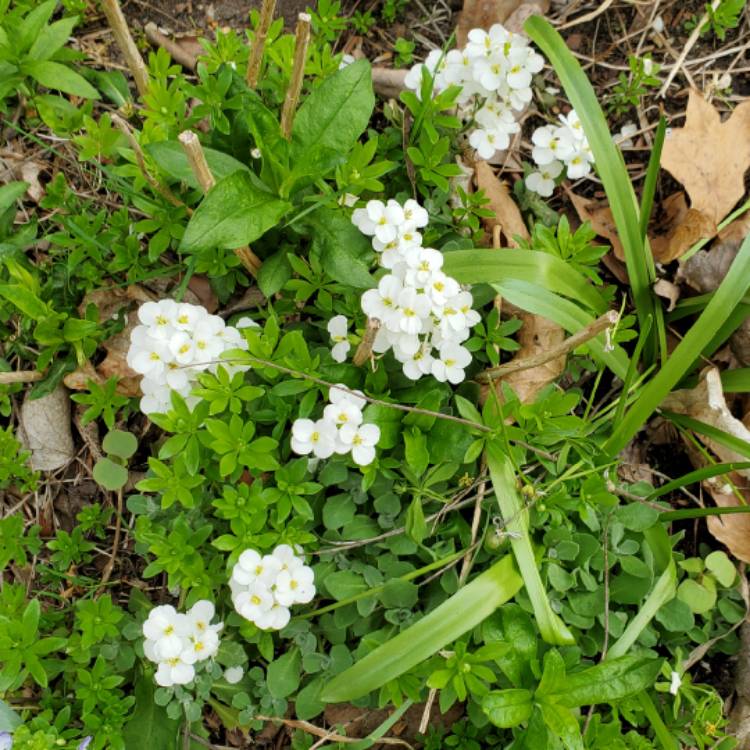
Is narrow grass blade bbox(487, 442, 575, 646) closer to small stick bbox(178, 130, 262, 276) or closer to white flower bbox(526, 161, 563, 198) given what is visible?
small stick bbox(178, 130, 262, 276)

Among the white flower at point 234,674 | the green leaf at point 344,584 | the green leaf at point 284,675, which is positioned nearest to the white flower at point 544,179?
the green leaf at point 344,584

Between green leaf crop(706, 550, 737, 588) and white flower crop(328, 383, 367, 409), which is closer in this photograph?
white flower crop(328, 383, 367, 409)

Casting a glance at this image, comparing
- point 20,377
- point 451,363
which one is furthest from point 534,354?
point 20,377

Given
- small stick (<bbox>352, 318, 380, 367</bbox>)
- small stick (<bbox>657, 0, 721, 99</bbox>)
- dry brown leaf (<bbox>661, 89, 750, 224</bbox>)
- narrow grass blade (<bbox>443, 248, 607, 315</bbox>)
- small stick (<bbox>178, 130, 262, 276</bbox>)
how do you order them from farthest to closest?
small stick (<bbox>657, 0, 721, 99</bbox>)
dry brown leaf (<bbox>661, 89, 750, 224</bbox>)
narrow grass blade (<bbox>443, 248, 607, 315</bbox>)
small stick (<bbox>352, 318, 380, 367</bbox>)
small stick (<bbox>178, 130, 262, 276</bbox>)

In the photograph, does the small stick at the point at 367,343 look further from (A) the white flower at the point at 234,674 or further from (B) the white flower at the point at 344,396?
(A) the white flower at the point at 234,674

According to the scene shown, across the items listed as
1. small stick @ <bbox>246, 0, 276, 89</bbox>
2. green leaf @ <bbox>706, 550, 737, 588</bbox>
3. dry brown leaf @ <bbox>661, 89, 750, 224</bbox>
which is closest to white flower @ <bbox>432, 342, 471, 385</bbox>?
small stick @ <bbox>246, 0, 276, 89</bbox>

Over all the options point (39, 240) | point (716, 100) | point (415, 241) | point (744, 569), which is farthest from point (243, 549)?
point (716, 100)
